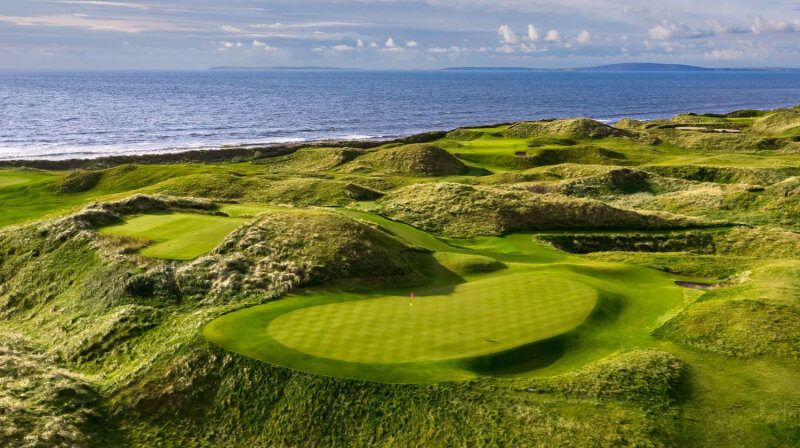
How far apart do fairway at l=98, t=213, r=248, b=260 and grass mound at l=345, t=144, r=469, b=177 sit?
37.5 m

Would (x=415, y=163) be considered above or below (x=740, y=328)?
above

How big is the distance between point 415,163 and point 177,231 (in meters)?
42.8

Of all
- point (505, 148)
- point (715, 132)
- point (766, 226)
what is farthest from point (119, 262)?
point (715, 132)

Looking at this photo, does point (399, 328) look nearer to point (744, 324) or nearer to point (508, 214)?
point (744, 324)

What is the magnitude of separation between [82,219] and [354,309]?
71.3 feet

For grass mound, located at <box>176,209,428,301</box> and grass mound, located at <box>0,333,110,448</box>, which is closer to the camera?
grass mound, located at <box>0,333,110,448</box>

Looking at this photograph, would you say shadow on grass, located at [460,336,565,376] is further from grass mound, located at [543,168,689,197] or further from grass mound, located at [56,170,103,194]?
grass mound, located at [56,170,103,194]

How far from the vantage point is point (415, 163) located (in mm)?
71125

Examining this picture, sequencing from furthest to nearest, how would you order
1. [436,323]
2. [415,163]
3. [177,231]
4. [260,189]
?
[415,163]
[260,189]
[177,231]
[436,323]

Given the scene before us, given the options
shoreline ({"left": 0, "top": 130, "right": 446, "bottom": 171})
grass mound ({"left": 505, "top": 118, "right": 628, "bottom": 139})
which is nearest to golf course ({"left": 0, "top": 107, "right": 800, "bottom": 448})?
shoreline ({"left": 0, "top": 130, "right": 446, "bottom": 171})

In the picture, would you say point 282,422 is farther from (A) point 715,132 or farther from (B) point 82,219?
(A) point 715,132

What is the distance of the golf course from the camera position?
54.7ft

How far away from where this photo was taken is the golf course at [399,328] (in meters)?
→ 16.7

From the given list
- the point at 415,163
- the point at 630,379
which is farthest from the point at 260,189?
the point at 630,379
